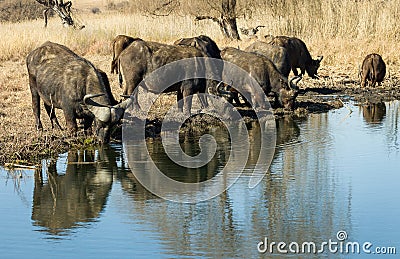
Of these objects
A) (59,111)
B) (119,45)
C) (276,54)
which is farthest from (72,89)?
(276,54)

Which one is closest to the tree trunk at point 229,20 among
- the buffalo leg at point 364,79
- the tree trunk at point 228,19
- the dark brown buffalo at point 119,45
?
the tree trunk at point 228,19

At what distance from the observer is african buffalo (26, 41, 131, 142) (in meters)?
11.7

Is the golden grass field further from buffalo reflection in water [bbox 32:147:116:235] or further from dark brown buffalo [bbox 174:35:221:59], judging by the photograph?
buffalo reflection in water [bbox 32:147:116:235]

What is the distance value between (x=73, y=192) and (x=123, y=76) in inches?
233

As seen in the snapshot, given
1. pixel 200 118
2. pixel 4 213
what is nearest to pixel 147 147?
pixel 200 118

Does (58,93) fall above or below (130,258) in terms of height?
above

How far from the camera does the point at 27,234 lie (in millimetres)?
7699

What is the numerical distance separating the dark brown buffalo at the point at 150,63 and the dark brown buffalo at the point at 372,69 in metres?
7.09

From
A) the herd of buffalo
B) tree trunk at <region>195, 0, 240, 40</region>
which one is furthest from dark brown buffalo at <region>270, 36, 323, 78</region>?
tree trunk at <region>195, 0, 240, 40</region>

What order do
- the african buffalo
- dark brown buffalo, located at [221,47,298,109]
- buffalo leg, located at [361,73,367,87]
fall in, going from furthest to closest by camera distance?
buffalo leg, located at [361,73,367,87] < dark brown buffalo, located at [221,47,298,109] < the african buffalo

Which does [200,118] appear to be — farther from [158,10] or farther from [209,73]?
[158,10]

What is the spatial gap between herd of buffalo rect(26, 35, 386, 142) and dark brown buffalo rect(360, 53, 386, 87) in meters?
2.21

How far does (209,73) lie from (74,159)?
14.9 feet

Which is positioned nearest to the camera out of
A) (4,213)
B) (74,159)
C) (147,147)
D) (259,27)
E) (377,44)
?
(4,213)
